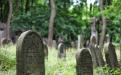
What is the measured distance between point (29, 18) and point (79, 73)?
29925 mm

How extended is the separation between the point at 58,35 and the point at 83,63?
98.0 feet

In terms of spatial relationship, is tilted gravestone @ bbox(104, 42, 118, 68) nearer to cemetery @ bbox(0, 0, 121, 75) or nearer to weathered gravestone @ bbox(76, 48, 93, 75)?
cemetery @ bbox(0, 0, 121, 75)

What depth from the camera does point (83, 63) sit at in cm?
1037

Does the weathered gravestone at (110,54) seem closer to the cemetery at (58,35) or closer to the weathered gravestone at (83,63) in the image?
the cemetery at (58,35)

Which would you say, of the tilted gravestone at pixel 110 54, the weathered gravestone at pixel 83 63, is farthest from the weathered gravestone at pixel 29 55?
the tilted gravestone at pixel 110 54

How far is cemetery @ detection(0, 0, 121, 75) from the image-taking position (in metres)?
9.31

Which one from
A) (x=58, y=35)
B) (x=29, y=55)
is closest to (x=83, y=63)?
A: (x=29, y=55)

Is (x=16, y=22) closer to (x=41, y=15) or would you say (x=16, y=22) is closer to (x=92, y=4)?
(x=41, y=15)

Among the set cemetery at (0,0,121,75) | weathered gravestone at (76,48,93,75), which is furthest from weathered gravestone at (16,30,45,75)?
weathered gravestone at (76,48,93,75)

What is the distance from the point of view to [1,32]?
1594 inches

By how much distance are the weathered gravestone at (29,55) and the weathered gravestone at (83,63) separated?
1214 mm

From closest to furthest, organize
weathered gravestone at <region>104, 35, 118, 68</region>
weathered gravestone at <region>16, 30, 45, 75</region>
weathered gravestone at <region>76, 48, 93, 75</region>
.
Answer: weathered gravestone at <region>16, 30, 45, 75</region>, weathered gravestone at <region>76, 48, 93, 75</region>, weathered gravestone at <region>104, 35, 118, 68</region>

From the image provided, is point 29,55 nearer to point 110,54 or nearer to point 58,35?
point 110,54

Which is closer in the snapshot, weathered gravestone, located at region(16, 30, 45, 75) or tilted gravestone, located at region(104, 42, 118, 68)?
weathered gravestone, located at region(16, 30, 45, 75)
